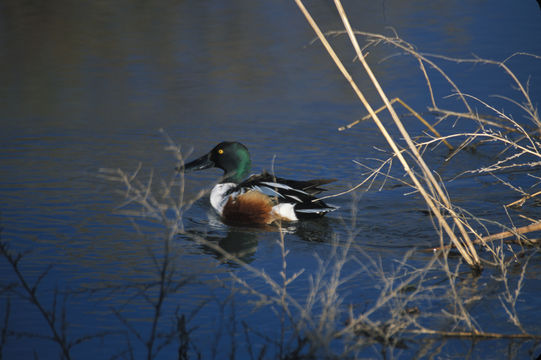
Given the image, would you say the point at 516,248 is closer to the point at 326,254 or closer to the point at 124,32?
the point at 326,254

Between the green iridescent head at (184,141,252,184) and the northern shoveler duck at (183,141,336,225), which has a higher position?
the green iridescent head at (184,141,252,184)

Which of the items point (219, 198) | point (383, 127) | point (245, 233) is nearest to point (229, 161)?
point (219, 198)

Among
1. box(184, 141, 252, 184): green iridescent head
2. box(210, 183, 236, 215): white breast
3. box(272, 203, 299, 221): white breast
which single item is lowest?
box(272, 203, 299, 221): white breast

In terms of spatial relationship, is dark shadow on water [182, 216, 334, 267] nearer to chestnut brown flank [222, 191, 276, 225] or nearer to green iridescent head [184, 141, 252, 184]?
chestnut brown flank [222, 191, 276, 225]

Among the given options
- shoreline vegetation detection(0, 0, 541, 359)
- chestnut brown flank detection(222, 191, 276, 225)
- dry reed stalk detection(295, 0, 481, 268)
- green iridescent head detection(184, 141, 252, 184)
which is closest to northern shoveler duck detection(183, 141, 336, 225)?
chestnut brown flank detection(222, 191, 276, 225)

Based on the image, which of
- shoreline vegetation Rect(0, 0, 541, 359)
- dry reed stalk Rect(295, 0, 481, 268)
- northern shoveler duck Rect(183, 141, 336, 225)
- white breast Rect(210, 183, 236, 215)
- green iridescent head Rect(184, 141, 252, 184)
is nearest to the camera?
shoreline vegetation Rect(0, 0, 541, 359)

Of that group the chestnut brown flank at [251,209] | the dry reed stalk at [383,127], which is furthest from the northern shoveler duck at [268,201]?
the dry reed stalk at [383,127]

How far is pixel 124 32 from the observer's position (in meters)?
14.5

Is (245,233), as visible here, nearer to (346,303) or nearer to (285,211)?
(285,211)

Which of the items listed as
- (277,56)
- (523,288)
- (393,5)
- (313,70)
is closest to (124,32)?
(277,56)

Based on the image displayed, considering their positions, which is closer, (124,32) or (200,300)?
(200,300)

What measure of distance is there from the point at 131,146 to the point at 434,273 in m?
4.34

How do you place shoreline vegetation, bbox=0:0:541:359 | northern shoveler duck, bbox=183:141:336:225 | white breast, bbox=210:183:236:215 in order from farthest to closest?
1. white breast, bbox=210:183:236:215
2. northern shoveler duck, bbox=183:141:336:225
3. shoreline vegetation, bbox=0:0:541:359

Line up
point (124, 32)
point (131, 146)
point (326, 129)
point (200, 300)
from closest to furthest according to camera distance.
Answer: point (200, 300) → point (131, 146) → point (326, 129) → point (124, 32)
